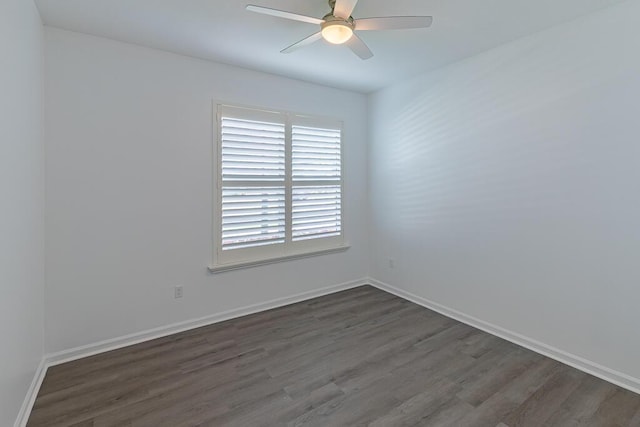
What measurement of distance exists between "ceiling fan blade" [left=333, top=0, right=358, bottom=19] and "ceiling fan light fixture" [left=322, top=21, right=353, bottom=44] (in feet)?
0.14

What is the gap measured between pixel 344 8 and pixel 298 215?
227 centimetres

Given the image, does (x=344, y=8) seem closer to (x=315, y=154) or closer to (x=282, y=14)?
(x=282, y=14)

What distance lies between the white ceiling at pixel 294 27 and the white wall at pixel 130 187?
0.76 ft

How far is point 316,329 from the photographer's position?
298 cm

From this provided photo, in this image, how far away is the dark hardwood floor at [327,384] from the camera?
1854mm

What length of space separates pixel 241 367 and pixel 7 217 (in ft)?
5.69

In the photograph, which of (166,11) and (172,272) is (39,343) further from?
(166,11)

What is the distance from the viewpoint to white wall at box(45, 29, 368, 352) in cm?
242

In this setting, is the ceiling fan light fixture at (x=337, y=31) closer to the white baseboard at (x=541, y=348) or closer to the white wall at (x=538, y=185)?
the white wall at (x=538, y=185)

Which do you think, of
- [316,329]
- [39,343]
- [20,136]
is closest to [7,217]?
[20,136]

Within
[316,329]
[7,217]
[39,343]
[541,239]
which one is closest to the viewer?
[7,217]

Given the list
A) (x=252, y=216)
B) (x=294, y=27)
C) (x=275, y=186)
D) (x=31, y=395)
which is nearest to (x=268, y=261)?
(x=252, y=216)

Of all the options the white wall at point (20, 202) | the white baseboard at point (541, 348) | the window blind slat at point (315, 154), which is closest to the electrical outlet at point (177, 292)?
the white wall at point (20, 202)

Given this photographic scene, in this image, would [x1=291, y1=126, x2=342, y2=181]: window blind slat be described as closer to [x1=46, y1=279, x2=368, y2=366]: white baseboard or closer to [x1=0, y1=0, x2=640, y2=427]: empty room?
[x1=0, y1=0, x2=640, y2=427]: empty room
